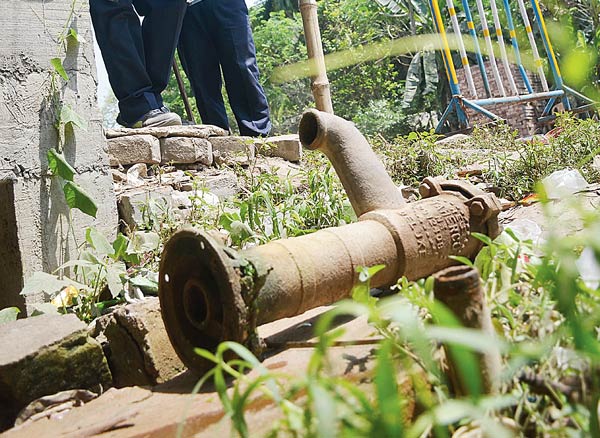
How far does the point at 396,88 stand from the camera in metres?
18.5

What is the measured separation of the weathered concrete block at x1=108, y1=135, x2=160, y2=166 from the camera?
394 centimetres

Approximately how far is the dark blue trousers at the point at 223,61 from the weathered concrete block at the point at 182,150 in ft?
2.99

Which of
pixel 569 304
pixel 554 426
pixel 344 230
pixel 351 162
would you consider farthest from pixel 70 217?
pixel 569 304

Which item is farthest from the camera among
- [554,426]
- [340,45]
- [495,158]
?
[340,45]

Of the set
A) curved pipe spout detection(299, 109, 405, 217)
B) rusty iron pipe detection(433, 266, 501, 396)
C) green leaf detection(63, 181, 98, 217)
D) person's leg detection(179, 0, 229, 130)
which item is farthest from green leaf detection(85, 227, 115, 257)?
person's leg detection(179, 0, 229, 130)

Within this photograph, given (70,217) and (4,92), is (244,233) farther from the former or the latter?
(4,92)

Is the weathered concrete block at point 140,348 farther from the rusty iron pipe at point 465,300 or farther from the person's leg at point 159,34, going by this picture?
the person's leg at point 159,34

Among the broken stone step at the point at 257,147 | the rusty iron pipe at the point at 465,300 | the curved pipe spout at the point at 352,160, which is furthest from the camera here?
the broken stone step at the point at 257,147

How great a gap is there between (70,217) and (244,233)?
0.87 meters

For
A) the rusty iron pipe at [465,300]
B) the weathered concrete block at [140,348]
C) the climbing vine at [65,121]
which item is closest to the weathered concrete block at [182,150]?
the climbing vine at [65,121]

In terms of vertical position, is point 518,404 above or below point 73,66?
below

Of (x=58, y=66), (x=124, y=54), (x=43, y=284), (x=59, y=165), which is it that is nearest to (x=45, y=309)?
(x=43, y=284)

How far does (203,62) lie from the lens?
528cm

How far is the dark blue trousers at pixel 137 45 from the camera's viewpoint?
4242mm
